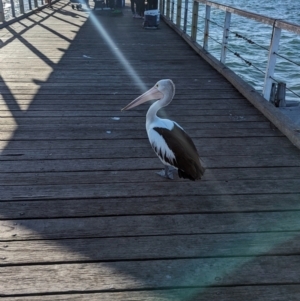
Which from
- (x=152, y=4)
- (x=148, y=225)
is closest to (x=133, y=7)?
(x=152, y=4)

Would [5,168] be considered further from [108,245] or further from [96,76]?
[96,76]

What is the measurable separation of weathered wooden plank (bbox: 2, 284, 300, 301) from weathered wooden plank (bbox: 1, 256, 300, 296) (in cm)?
3

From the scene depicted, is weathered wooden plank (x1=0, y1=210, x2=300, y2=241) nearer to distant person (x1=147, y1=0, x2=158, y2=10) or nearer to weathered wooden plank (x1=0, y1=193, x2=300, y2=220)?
weathered wooden plank (x1=0, y1=193, x2=300, y2=220)

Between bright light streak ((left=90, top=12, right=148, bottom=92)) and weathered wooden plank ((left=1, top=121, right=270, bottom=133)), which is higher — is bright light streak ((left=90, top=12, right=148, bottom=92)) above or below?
below

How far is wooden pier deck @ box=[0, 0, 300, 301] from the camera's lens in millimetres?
2059

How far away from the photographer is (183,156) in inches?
110

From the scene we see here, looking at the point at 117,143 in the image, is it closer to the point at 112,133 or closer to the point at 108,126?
the point at 112,133

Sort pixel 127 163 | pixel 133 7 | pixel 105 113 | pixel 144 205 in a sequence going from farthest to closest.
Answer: pixel 133 7 → pixel 105 113 → pixel 127 163 → pixel 144 205

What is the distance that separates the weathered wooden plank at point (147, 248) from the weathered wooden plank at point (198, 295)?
25 centimetres

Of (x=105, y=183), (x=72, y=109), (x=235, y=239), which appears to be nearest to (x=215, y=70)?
(x=72, y=109)

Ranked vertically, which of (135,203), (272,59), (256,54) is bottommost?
(256,54)

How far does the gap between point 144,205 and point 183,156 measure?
0.44m

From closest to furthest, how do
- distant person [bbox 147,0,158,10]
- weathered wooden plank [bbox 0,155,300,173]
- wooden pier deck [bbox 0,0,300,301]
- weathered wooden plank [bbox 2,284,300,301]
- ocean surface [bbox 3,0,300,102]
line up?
weathered wooden plank [bbox 2,284,300,301]
wooden pier deck [bbox 0,0,300,301]
weathered wooden plank [bbox 0,155,300,173]
distant person [bbox 147,0,158,10]
ocean surface [bbox 3,0,300,102]

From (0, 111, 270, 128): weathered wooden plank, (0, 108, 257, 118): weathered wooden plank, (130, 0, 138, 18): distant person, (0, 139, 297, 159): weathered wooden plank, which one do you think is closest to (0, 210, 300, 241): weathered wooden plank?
(0, 139, 297, 159): weathered wooden plank
